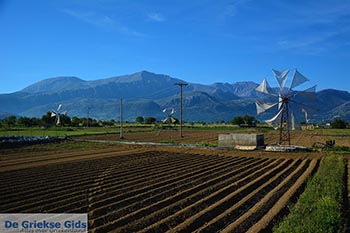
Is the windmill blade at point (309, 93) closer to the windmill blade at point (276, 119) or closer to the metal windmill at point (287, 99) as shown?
the metal windmill at point (287, 99)

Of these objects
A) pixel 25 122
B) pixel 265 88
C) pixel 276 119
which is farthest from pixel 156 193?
pixel 25 122

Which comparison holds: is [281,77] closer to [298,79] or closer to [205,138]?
[298,79]

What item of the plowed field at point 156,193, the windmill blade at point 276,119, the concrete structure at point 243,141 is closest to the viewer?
the plowed field at point 156,193

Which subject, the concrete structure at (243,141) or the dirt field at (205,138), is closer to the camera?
the concrete structure at (243,141)

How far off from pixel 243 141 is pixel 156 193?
21.5 m

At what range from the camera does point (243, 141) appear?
34.1 metres

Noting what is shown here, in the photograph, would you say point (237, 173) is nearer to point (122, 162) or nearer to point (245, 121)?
point (122, 162)

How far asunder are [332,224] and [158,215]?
191 inches

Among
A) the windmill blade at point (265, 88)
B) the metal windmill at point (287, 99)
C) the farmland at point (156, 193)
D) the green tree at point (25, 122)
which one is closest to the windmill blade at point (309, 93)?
the metal windmill at point (287, 99)

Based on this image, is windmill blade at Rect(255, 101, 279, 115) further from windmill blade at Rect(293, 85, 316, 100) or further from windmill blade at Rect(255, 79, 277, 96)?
windmill blade at Rect(293, 85, 316, 100)

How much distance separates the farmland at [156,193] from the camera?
10.4 m

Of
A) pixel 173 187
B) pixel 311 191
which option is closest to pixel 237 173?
pixel 173 187

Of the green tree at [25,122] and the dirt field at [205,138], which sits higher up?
the green tree at [25,122]

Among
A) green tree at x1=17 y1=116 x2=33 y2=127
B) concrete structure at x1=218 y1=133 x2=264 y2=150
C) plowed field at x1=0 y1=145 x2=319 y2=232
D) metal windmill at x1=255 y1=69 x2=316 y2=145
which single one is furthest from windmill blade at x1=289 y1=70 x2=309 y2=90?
green tree at x1=17 y1=116 x2=33 y2=127
